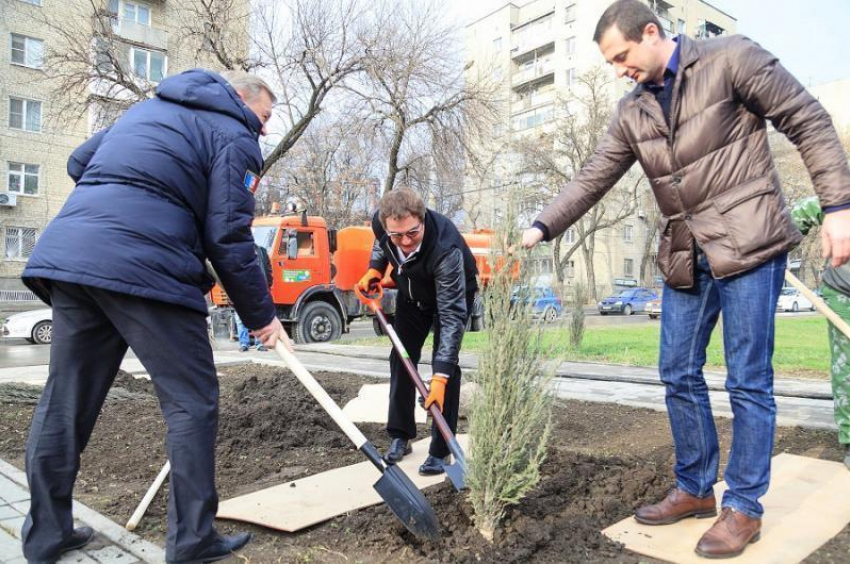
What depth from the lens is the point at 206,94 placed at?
90.3 inches

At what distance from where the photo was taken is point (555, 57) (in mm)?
47000

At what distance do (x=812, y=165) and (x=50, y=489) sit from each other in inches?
118

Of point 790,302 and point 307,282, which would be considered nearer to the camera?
point 307,282

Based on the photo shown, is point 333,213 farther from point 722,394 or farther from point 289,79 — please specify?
point 722,394

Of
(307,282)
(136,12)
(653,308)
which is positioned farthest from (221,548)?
(136,12)

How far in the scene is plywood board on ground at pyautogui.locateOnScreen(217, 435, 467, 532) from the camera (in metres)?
2.66

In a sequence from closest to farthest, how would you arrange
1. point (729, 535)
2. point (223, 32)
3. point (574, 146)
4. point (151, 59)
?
point (729, 535) < point (223, 32) < point (151, 59) < point (574, 146)

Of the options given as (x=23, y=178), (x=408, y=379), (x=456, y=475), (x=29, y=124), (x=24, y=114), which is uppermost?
(x=24, y=114)

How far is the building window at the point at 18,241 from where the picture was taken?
25.4 m

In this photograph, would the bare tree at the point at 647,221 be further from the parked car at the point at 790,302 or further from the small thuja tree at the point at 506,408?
the small thuja tree at the point at 506,408

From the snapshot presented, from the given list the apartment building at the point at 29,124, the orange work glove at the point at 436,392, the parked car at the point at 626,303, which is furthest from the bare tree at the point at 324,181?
the orange work glove at the point at 436,392

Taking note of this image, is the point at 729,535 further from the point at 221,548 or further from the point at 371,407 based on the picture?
the point at 371,407

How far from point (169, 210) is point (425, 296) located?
1723mm

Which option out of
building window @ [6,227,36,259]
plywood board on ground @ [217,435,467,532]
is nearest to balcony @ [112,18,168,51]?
building window @ [6,227,36,259]
